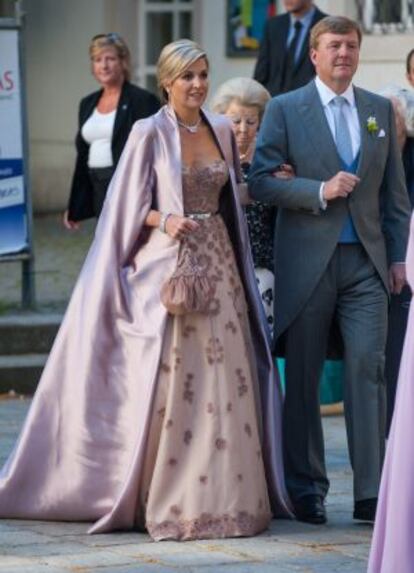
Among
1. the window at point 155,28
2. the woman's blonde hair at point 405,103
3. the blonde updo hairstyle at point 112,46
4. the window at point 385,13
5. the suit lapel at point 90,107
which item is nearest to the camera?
the woman's blonde hair at point 405,103

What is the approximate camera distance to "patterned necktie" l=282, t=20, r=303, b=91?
1373 cm

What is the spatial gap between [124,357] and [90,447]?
37cm

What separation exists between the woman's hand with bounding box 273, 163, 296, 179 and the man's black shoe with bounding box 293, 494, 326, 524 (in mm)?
1256

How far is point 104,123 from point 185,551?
5653 millimetres

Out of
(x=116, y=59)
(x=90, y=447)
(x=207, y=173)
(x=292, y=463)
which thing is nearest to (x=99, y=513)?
(x=90, y=447)

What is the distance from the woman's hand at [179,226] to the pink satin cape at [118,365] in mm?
81

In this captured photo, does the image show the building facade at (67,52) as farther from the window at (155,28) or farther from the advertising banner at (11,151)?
the advertising banner at (11,151)

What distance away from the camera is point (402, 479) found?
6.68m

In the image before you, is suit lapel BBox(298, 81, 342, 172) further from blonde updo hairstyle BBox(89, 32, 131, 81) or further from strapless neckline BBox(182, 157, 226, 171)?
blonde updo hairstyle BBox(89, 32, 131, 81)

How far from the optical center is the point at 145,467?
8.16 meters

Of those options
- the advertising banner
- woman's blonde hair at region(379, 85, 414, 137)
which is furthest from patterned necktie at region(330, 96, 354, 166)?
the advertising banner

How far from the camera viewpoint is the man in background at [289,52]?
13.7 metres

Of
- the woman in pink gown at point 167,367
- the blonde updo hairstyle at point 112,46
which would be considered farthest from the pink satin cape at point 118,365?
the blonde updo hairstyle at point 112,46

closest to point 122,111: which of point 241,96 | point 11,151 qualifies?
point 11,151
